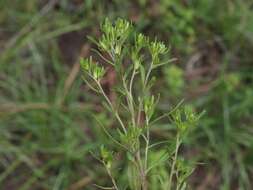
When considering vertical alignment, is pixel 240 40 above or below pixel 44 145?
above

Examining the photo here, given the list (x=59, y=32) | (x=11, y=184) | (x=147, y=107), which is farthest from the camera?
(x=59, y=32)

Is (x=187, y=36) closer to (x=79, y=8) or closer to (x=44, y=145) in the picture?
(x=79, y=8)

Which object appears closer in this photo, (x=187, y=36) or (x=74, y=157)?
(x=74, y=157)

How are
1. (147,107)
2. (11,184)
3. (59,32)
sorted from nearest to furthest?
(147,107)
(11,184)
(59,32)

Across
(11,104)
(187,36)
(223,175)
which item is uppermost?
(187,36)

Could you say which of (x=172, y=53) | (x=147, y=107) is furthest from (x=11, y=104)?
(x=147, y=107)

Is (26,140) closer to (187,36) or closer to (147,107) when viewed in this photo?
(187,36)
